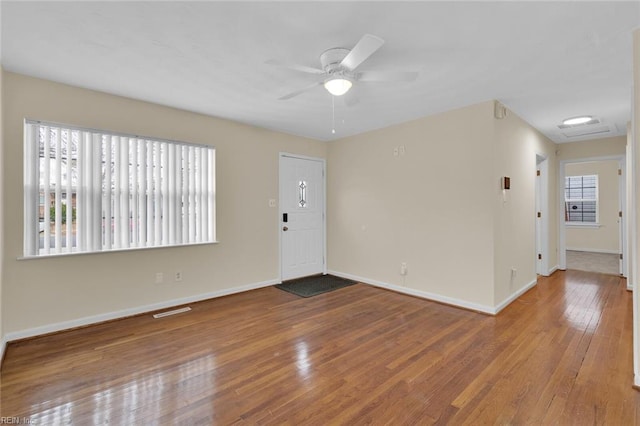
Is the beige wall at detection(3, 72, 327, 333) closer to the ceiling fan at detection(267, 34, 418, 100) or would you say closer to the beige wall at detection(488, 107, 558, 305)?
the ceiling fan at detection(267, 34, 418, 100)

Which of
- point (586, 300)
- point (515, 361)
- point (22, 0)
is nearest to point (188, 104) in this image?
point (22, 0)

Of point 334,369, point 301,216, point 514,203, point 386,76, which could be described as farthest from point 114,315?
point 514,203

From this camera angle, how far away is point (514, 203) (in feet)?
12.8

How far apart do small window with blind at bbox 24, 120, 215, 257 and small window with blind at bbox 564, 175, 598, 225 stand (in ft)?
31.2

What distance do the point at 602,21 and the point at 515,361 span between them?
2.66 m

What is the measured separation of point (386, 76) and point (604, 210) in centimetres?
866

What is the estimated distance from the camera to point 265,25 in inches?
78.2

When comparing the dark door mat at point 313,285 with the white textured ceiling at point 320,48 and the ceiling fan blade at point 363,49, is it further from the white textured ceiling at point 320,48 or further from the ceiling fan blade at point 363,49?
the ceiling fan blade at point 363,49

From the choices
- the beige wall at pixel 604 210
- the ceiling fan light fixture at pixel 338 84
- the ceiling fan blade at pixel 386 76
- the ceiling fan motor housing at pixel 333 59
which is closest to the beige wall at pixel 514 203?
the ceiling fan blade at pixel 386 76

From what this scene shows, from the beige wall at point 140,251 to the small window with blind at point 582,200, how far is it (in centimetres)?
781

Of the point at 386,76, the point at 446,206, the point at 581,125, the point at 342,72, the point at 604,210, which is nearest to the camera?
the point at 386,76

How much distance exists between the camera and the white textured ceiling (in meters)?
1.85

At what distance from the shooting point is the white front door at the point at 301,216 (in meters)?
4.96

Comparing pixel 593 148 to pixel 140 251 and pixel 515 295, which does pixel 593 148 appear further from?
pixel 140 251
